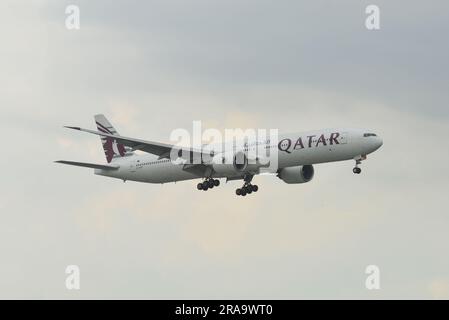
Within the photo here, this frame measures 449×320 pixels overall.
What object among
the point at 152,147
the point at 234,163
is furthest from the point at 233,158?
the point at 152,147

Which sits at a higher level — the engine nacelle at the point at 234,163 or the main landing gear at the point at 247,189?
the engine nacelle at the point at 234,163

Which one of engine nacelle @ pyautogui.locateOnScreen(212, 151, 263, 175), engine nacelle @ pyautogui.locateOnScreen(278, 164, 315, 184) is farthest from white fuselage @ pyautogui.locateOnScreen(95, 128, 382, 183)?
→ engine nacelle @ pyautogui.locateOnScreen(278, 164, 315, 184)

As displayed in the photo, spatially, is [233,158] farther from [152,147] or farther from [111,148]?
[111,148]

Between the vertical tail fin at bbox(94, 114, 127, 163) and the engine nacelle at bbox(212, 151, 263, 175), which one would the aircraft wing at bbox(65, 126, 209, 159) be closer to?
the engine nacelle at bbox(212, 151, 263, 175)

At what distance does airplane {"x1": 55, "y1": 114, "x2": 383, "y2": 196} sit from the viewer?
110312mm

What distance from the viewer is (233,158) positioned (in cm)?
11444

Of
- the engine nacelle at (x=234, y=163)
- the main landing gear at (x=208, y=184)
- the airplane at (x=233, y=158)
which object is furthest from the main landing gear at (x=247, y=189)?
the engine nacelle at (x=234, y=163)

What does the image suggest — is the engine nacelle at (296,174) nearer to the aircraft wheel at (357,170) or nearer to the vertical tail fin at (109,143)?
the aircraft wheel at (357,170)

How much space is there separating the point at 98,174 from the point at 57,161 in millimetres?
10782

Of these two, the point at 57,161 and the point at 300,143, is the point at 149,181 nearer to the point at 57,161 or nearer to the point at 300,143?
the point at 57,161

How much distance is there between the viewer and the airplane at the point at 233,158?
11031 centimetres

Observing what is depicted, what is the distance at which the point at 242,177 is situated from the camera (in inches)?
4700

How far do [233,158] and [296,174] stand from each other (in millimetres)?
9787

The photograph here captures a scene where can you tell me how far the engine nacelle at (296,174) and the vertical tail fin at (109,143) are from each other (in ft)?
53.8
